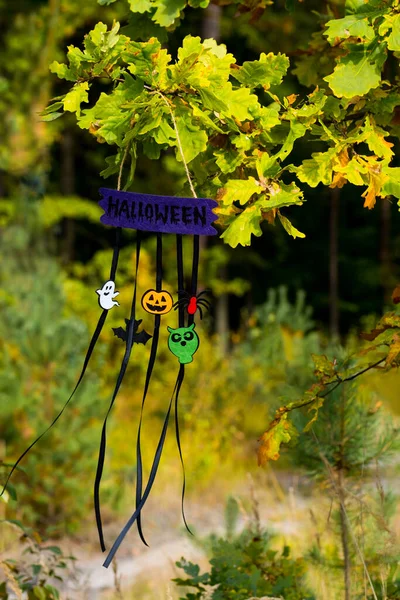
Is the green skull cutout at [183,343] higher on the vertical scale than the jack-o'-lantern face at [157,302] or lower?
lower

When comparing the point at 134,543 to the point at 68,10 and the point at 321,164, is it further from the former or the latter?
the point at 68,10

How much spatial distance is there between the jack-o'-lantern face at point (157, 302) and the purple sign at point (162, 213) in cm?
14

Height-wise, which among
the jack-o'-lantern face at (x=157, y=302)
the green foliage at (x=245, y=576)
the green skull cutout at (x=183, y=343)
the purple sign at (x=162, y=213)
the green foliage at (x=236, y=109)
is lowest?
the green foliage at (x=245, y=576)

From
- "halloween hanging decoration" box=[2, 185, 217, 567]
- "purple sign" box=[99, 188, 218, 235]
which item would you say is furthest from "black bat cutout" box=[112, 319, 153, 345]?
"purple sign" box=[99, 188, 218, 235]

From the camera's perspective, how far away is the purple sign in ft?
5.65

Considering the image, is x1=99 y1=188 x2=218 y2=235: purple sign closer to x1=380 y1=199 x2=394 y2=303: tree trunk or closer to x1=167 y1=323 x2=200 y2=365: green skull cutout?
x1=167 y1=323 x2=200 y2=365: green skull cutout

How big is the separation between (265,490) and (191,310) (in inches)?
174

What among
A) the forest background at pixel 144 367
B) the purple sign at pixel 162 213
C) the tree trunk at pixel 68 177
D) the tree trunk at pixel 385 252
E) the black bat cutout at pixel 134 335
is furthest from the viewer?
the tree trunk at pixel 385 252

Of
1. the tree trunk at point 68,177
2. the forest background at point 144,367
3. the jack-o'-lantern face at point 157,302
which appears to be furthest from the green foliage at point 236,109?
the tree trunk at point 68,177

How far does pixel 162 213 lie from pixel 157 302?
0.19 metres

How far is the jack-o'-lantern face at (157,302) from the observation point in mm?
1790

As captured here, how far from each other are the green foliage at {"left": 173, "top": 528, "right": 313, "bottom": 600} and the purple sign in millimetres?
1236

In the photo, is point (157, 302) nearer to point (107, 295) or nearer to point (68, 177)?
point (107, 295)

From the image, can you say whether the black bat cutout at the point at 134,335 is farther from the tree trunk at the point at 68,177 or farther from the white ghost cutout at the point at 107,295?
the tree trunk at the point at 68,177
